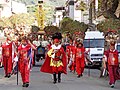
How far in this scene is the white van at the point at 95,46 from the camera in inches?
1195

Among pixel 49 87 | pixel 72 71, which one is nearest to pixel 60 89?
pixel 49 87

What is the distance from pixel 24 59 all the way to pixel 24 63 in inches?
5.9

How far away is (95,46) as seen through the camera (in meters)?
31.4

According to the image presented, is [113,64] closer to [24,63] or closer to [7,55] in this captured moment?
[24,63]

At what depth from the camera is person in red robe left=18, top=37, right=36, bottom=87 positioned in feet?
53.2

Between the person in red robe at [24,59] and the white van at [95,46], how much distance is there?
13979 millimetres

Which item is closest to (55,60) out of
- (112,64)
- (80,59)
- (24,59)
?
(24,59)

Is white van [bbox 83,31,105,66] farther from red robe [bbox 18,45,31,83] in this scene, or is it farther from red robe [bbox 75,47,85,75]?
red robe [bbox 18,45,31,83]

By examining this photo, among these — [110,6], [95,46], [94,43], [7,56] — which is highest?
[110,6]

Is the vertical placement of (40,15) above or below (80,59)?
above

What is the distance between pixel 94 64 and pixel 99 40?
1.96 metres

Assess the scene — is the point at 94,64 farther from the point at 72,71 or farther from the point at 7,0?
the point at 7,0

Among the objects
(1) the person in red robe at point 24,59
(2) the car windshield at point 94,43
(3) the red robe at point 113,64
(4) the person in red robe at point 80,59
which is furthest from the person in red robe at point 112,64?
(2) the car windshield at point 94,43

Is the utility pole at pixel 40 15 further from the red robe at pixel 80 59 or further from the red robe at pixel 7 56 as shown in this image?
the red robe at pixel 7 56
